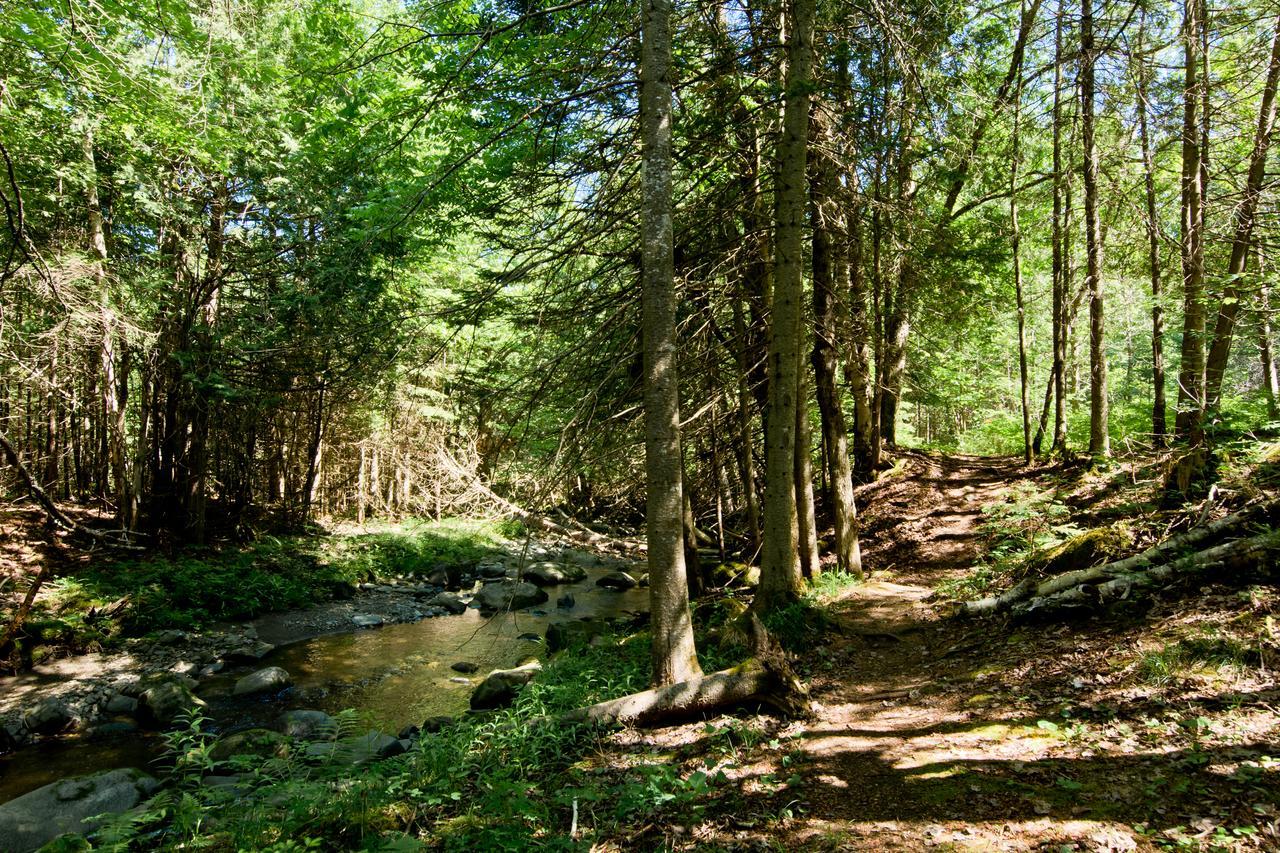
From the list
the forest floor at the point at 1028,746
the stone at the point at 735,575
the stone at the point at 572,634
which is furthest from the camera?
the stone at the point at 572,634

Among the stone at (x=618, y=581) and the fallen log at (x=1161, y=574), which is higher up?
the fallen log at (x=1161, y=574)

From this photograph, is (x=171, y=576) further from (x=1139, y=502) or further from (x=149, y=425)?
(x=1139, y=502)

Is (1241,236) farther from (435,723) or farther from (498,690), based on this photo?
(435,723)

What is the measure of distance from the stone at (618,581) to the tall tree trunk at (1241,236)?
43.9 ft

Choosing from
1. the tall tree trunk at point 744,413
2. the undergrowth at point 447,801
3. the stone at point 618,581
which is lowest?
the stone at point 618,581

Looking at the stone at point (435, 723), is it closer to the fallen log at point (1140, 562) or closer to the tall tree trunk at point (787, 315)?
the tall tree trunk at point (787, 315)

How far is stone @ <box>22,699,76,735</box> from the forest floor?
8.16m

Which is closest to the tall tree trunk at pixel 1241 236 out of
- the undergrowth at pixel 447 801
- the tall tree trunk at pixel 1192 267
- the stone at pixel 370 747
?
the tall tree trunk at pixel 1192 267

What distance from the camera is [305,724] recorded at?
834 centimetres

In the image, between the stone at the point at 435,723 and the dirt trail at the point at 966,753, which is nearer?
the dirt trail at the point at 966,753

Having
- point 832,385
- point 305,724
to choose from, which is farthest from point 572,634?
point 832,385

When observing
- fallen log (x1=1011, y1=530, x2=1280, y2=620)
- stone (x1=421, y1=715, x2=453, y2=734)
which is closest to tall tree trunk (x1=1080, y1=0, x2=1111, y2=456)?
fallen log (x1=1011, y1=530, x2=1280, y2=620)

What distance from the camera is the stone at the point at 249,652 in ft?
36.2

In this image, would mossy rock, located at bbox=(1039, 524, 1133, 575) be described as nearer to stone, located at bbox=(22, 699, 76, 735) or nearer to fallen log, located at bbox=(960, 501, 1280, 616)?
fallen log, located at bbox=(960, 501, 1280, 616)
